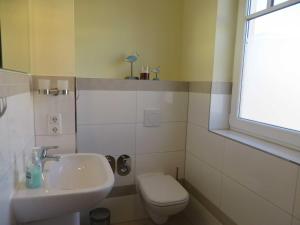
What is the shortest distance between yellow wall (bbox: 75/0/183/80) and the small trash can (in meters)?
1.14

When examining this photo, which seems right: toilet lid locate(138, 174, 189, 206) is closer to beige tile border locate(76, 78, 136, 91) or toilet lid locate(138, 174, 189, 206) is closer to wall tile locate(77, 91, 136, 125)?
wall tile locate(77, 91, 136, 125)

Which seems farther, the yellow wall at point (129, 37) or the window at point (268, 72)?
the yellow wall at point (129, 37)

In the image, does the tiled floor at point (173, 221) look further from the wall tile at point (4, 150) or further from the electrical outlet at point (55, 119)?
the wall tile at point (4, 150)

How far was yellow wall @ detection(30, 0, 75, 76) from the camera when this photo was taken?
139 centimetres

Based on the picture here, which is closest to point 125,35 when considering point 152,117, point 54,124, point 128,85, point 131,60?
point 131,60

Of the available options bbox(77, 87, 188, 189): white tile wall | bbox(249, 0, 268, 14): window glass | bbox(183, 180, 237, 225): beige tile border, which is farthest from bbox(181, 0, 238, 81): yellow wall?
bbox(183, 180, 237, 225): beige tile border

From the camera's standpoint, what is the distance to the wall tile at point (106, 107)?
172 cm

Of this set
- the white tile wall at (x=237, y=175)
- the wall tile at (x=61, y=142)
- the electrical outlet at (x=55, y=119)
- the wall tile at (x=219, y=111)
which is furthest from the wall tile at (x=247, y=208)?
the electrical outlet at (x=55, y=119)

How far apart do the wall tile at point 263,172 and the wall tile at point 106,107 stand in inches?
32.0

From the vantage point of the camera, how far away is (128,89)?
5.94ft

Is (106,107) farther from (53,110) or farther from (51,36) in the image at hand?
(51,36)

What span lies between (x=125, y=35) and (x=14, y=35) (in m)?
1.01

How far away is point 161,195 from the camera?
1.59m

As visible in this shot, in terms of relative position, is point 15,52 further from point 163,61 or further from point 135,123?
point 163,61
